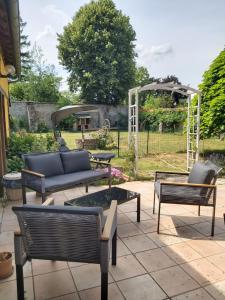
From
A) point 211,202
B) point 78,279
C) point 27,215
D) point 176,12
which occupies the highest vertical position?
point 176,12

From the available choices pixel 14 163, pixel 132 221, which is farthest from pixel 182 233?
pixel 14 163

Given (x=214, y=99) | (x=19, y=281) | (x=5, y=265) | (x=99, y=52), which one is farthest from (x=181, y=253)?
(x=99, y=52)

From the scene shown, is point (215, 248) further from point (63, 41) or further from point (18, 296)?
point (63, 41)

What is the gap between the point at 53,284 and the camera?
2.21 meters

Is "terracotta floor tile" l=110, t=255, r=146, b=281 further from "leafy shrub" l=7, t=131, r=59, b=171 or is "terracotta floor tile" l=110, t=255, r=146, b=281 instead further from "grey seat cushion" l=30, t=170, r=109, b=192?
"leafy shrub" l=7, t=131, r=59, b=171

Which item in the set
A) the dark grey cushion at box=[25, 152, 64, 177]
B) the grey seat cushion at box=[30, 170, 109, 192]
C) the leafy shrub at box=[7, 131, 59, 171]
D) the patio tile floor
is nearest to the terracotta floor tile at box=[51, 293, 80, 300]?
the patio tile floor

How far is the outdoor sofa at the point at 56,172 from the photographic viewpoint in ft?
12.2

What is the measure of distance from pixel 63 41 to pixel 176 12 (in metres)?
17.8

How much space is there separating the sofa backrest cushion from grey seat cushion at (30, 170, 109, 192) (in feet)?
0.43

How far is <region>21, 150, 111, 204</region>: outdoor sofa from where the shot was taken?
371cm

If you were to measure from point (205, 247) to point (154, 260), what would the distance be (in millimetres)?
708

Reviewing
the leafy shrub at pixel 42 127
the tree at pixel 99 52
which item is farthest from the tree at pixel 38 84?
the leafy shrub at pixel 42 127

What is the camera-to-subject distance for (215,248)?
2.86 meters

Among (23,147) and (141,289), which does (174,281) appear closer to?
(141,289)
